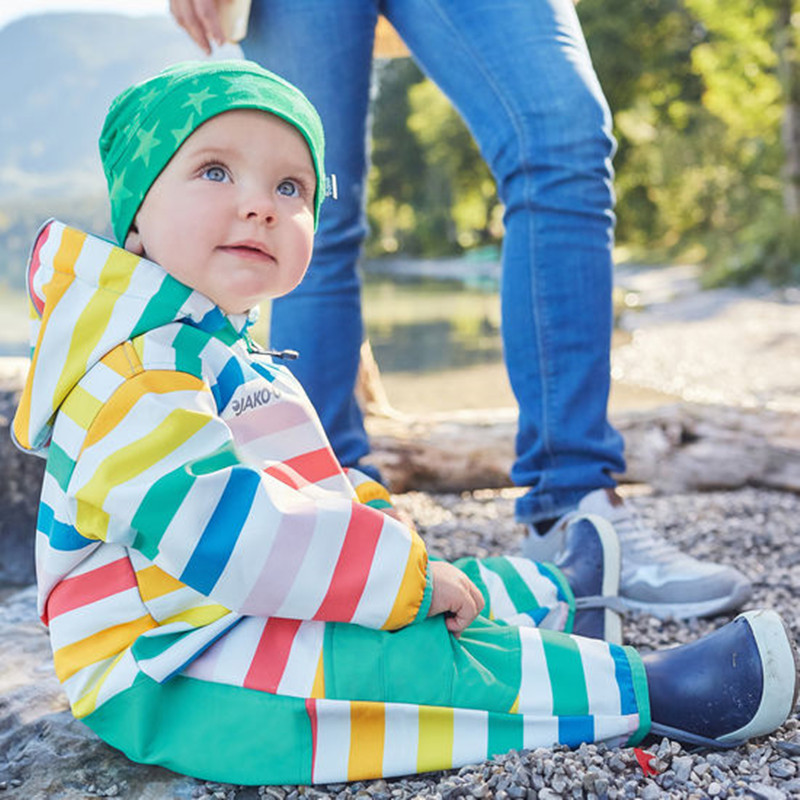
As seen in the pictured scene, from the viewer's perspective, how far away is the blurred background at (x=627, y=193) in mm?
7984

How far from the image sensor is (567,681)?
135cm

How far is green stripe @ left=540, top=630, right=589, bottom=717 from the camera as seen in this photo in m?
Answer: 1.34

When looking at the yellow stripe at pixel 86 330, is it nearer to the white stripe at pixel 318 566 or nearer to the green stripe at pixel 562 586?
the white stripe at pixel 318 566

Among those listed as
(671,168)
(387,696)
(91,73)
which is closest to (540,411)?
(387,696)

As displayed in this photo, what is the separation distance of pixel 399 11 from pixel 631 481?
6.34 ft

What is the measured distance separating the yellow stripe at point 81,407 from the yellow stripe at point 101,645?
0.29 meters

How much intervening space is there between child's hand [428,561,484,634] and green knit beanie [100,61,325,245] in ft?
2.10

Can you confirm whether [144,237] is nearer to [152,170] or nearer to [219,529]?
[152,170]

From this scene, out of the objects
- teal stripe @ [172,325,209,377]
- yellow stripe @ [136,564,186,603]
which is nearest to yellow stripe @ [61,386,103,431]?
teal stripe @ [172,325,209,377]

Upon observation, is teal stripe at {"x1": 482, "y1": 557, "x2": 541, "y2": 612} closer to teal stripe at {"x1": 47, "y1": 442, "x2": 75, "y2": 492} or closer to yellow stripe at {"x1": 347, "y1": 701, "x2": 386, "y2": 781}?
yellow stripe at {"x1": 347, "y1": 701, "x2": 386, "y2": 781}

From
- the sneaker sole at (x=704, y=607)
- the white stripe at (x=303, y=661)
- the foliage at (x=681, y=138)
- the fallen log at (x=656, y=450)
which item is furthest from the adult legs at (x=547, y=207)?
the foliage at (x=681, y=138)

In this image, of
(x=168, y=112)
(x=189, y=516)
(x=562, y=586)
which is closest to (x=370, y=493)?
(x=562, y=586)

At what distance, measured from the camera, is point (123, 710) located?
1.31 meters

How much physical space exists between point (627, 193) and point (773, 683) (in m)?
27.4
